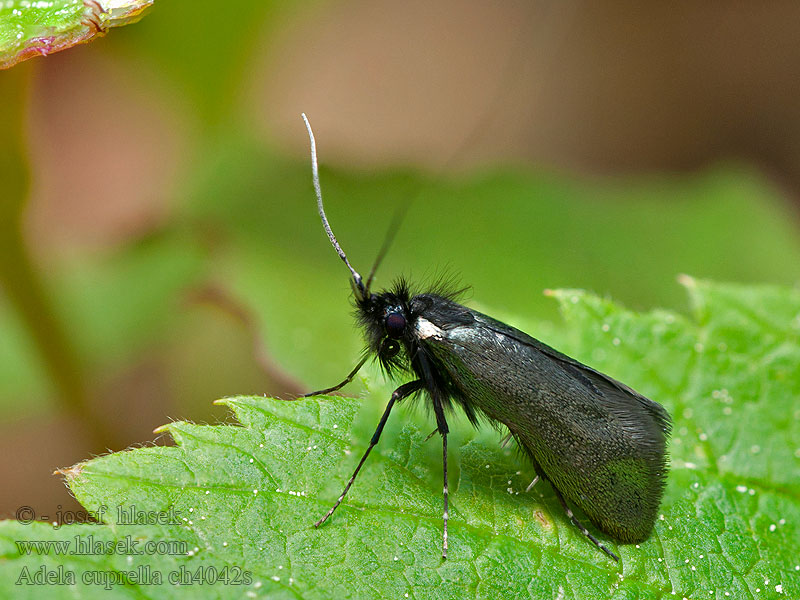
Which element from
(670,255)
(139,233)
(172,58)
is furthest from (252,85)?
(670,255)

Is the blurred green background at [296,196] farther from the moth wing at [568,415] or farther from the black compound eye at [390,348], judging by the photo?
the moth wing at [568,415]

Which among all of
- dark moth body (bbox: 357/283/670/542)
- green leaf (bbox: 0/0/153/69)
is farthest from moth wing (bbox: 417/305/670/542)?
green leaf (bbox: 0/0/153/69)

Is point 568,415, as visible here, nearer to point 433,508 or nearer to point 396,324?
point 433,508

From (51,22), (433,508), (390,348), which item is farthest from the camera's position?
(390,348)

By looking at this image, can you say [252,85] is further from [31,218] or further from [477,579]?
[477,579]

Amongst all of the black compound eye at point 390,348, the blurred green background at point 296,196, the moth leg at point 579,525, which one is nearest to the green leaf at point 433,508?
the moth leg at point 579,525

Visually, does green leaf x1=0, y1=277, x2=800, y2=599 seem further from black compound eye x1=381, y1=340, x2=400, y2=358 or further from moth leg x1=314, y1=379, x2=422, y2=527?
black compound eye x1=381, y1=340, x2=400, y2=358

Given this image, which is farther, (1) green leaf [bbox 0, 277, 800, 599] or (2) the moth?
(2) the moth

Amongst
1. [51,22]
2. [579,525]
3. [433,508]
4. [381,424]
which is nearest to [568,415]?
[579,525]
